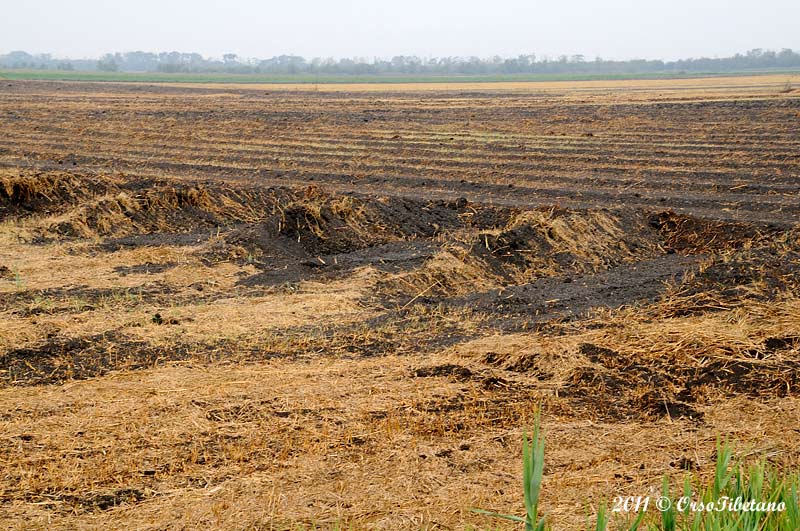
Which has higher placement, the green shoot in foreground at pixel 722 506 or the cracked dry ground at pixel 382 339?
the green shoot in foreground at pixel 722 506

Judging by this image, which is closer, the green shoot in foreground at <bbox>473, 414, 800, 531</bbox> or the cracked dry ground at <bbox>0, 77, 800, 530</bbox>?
the green shoot in foreground at <bbox>473, 414, 800, 531</bbox>

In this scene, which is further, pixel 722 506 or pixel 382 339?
pixel 382 339

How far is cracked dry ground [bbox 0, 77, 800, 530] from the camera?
528 cm

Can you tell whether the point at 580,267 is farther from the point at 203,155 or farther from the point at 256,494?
the point at 203,155

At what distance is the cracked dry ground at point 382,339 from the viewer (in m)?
5.28

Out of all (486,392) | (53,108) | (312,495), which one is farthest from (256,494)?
(53,108)

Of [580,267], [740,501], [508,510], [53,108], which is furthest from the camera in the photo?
[53,108]

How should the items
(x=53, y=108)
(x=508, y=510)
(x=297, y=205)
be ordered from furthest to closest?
(x=53, y=108)
(x=297, y=205)
(x=508, y=510)

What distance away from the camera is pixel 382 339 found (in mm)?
8250

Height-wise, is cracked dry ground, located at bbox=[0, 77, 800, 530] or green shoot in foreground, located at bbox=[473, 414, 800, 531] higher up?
green shoot in foreground, located at bbox=[473, 414, 800, 531]

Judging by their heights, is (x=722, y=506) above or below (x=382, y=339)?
above

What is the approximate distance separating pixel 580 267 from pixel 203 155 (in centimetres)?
1325

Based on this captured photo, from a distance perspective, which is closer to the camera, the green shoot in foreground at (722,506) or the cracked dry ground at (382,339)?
the green shoot in foreground at (722,506)

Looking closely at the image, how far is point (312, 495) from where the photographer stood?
5074 millimetres
